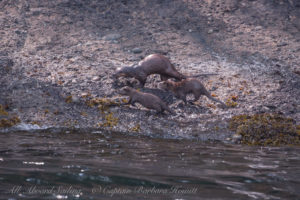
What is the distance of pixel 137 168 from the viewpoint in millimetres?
4578

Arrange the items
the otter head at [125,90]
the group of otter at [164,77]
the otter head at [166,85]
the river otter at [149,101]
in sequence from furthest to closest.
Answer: the otter head at [166,85] → the group of otter at [164,77] → the otter head at [125,90] → the river otter at [149,101]

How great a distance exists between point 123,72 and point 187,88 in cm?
124

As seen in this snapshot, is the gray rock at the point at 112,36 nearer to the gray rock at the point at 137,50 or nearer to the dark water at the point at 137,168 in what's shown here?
the gray rock at the point at 137,50

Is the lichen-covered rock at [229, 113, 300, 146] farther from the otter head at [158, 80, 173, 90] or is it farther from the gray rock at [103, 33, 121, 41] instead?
the gray rock at [103, 33, 121, 41]

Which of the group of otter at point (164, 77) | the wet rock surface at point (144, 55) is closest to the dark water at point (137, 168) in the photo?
the wet rock surface at point (144, 55)

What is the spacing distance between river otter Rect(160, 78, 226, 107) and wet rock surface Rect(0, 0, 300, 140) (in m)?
0.14

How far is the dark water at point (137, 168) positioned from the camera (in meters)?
3.83

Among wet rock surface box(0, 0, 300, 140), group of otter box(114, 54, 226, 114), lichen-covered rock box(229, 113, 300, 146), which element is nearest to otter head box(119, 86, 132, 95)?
group of otter box(114, 54, 226, 114)

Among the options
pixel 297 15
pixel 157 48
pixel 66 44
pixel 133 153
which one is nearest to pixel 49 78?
pixel 66 44

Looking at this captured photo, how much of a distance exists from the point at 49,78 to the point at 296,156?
473cm

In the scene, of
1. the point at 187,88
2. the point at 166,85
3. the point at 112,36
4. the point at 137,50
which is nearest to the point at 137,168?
the point at 187,88

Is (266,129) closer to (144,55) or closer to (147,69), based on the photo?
(147,69)

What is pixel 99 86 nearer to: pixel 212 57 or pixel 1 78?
pixel 1 78

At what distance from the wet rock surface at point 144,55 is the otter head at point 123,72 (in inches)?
8.2
